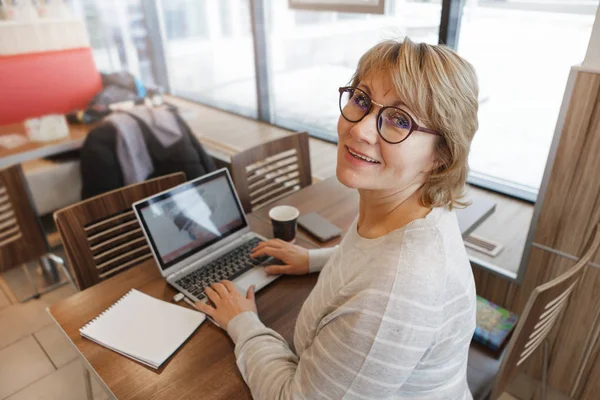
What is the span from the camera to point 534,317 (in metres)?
0.93

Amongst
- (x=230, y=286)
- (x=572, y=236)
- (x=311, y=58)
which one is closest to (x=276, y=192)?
(x=230, y=286)

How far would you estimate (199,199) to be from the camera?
124 cm

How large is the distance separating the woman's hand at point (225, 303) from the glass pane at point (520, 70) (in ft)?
4.55

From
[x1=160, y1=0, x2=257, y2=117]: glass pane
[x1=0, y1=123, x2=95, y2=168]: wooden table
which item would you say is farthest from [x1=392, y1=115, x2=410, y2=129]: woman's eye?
[x1=160, y1=0, x2=257, y2=117]: glass pane

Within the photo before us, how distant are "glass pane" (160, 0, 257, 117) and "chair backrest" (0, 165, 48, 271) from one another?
6.11 feet

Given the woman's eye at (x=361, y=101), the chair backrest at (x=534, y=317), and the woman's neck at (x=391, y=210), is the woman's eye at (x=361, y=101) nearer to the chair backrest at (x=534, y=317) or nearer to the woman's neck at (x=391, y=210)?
the woman's neck at (x=391, y=210)

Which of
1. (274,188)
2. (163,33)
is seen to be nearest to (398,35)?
(274,188)

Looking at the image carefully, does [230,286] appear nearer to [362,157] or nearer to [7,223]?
[362,157]

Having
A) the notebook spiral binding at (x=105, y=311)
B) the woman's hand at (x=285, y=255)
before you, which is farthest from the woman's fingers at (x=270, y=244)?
the notebook spiral binding at (x=105, y=311)

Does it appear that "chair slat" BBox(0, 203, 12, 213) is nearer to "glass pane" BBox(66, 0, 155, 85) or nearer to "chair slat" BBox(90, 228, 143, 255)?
"chair slat" BBox(90, 228, 143, 255)

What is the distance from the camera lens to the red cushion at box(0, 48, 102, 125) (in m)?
2.72

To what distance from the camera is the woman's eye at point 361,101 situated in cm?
74

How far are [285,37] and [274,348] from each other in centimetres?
276

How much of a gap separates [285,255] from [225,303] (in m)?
0.24
